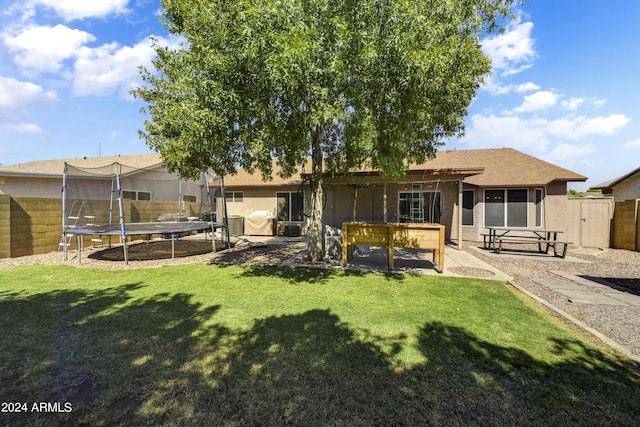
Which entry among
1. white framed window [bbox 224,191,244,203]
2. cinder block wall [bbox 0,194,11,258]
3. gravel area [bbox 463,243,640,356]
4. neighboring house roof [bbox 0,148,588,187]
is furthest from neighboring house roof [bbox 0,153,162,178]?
gravel area [bbox 463,243,640,356]

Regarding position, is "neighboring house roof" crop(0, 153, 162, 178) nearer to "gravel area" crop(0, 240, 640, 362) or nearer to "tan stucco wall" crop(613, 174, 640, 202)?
"gravel area" crop(0, 240, 640, 362)

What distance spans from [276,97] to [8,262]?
29.6 ft

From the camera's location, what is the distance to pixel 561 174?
12.0m

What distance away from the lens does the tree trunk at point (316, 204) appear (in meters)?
7.87

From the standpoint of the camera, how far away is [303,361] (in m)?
3.02

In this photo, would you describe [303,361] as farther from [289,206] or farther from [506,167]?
[506,167]

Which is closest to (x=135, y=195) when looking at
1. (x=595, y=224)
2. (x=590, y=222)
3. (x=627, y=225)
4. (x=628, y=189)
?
(x=590, y=222)

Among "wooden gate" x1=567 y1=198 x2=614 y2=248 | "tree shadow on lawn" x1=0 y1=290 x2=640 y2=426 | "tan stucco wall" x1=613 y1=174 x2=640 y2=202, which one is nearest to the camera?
"tree shadow on lawn" x1=0 y1=290 x2=640 y2=426

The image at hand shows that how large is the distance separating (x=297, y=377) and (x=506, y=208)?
13214 mm

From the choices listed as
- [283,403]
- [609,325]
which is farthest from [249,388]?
[609,325]

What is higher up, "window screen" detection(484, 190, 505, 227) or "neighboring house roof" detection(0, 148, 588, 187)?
"neighboring house roof" detection(0, 148, 588, 187)

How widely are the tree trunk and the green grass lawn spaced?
296 centimetres

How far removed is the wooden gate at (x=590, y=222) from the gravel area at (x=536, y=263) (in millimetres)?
727

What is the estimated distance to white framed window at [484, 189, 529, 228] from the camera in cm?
1255
